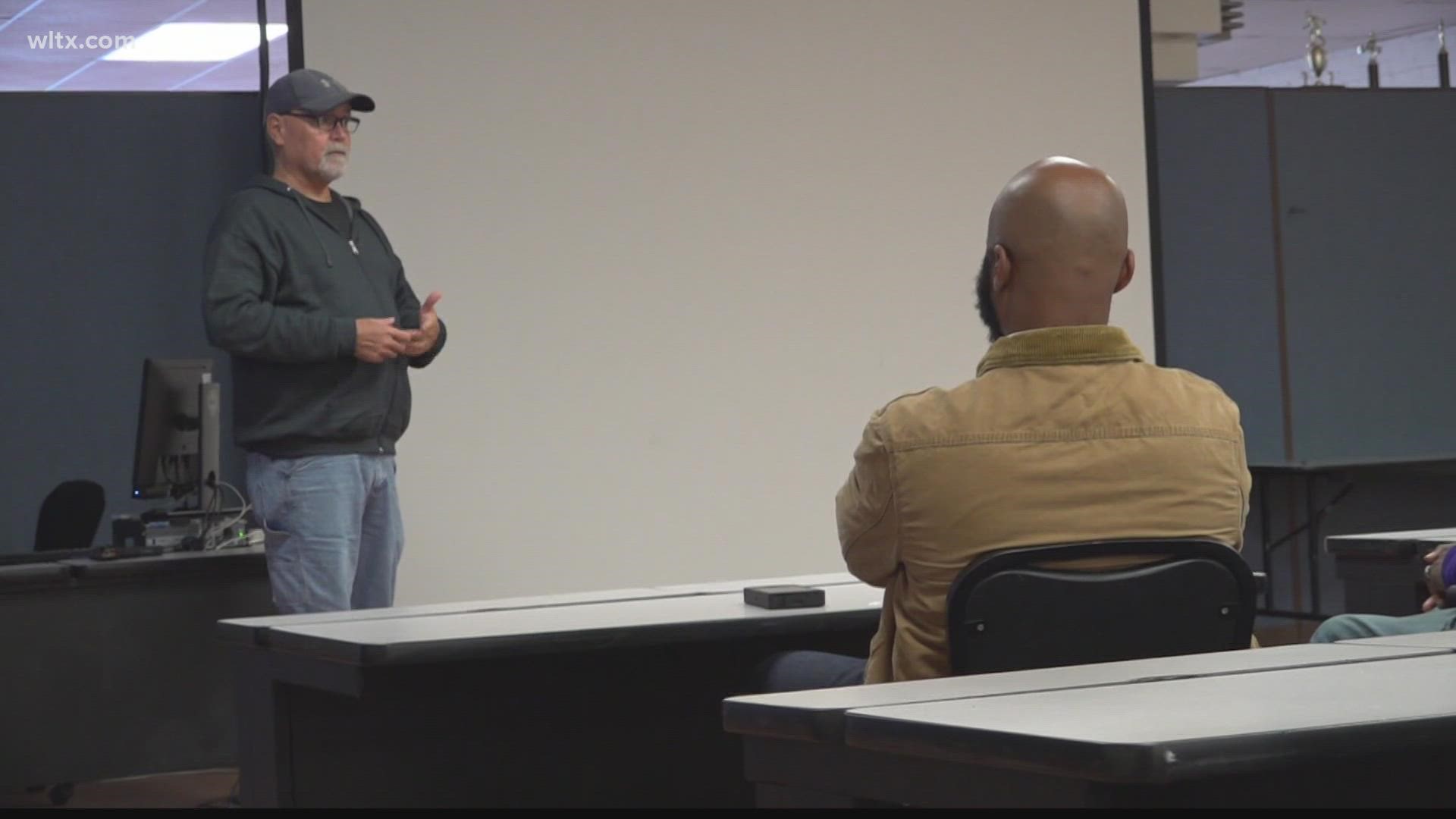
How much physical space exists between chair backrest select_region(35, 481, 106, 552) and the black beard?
315 cm

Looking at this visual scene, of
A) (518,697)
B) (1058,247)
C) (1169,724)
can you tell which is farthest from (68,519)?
(1169,724)

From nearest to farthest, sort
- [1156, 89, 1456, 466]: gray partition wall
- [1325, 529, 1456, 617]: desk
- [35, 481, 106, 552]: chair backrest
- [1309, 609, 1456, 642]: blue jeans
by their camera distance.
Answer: [1309, 609, 1456, 642]: blue jeans
[1325, 529, 1456, 617]: desk
[35, 481, 106, 552]: chair backrest
[1156, 89, 1456, 466]: gray partition wall

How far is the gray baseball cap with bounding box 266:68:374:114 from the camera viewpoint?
12.1 feet

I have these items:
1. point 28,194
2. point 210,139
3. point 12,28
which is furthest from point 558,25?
point 12,28

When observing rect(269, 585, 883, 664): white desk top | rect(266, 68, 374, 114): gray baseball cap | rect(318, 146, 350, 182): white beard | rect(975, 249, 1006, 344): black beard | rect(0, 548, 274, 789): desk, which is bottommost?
rect(0, 548, 274, 789): desk

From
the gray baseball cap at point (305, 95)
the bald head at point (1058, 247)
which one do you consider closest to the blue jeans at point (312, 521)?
the gray baseball cap at point (305, 95)

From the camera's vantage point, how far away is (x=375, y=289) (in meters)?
3.73

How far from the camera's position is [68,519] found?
456 centimetres

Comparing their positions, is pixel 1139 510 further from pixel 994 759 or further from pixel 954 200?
pixel 954 200

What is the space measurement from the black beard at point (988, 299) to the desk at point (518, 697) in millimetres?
451

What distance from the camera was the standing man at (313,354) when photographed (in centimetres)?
347

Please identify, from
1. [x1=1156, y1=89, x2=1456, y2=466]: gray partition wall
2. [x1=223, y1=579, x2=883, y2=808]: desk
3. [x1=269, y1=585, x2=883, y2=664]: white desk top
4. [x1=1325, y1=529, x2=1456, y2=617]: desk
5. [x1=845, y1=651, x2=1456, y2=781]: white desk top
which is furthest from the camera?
[x1=1156, y1=89, x2=1456, y2=466]: gray partition wall

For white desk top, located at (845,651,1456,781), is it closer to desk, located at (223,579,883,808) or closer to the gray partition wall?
desk, located at (223,579,883,808)

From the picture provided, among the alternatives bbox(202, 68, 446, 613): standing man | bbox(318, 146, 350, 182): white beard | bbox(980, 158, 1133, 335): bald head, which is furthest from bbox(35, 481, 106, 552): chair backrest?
bbox(980, 158, 1133, 335): bald head
